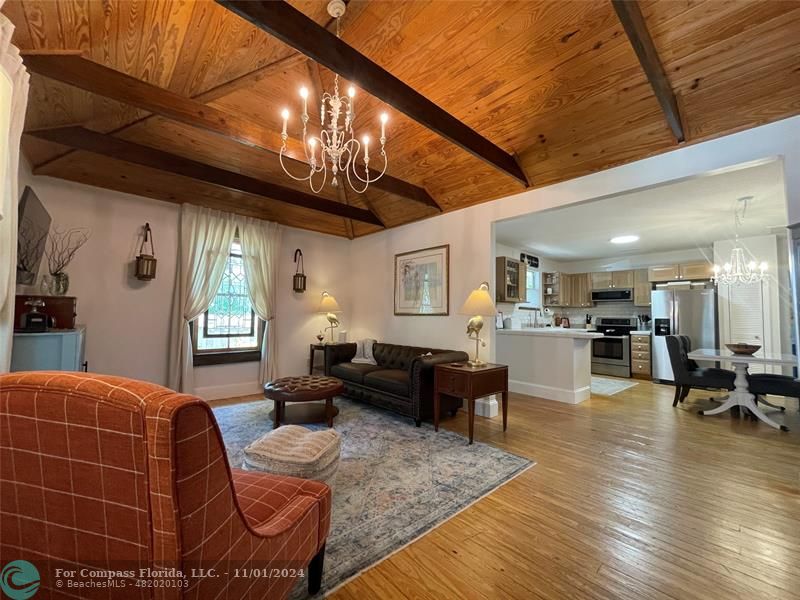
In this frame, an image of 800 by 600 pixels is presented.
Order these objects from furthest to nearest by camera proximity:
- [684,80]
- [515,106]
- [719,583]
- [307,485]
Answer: [515,106]
[684,80]
[719,583]
[307,485]

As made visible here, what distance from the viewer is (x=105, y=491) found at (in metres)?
0.74

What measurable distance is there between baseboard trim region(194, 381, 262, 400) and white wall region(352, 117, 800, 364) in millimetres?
1918

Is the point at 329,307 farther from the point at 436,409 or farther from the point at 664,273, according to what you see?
the point at 664,273

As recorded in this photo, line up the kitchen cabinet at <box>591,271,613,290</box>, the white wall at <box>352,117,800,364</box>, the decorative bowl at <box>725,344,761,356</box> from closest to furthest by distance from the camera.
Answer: the white wall at <box>352,117,800,364</box>
the decorative bowl at <box>725,344,761,356</box>
the kitchen cabinet at <box>591,271,613,290</box>

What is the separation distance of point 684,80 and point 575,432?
10.3 feet

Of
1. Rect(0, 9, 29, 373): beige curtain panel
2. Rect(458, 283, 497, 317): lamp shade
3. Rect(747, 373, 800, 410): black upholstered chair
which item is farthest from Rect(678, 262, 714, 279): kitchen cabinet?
Rect(0, 9, 29, 373): beige curtain panel

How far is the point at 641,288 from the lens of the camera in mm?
6605

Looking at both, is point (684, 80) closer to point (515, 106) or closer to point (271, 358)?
point (515, 106)

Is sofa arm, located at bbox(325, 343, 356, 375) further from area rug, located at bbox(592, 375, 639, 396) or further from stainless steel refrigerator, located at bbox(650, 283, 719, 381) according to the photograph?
stainless steel refrigerator, located at bbox(650, 283, 719, 381)

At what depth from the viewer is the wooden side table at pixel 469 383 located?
3016 millimetres

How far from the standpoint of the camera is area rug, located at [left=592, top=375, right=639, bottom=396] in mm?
5082

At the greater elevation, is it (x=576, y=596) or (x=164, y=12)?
(x=164, y=12)

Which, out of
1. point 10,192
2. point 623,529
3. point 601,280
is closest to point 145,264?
point 10,192

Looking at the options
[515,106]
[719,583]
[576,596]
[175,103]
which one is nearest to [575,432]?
[719,583]
